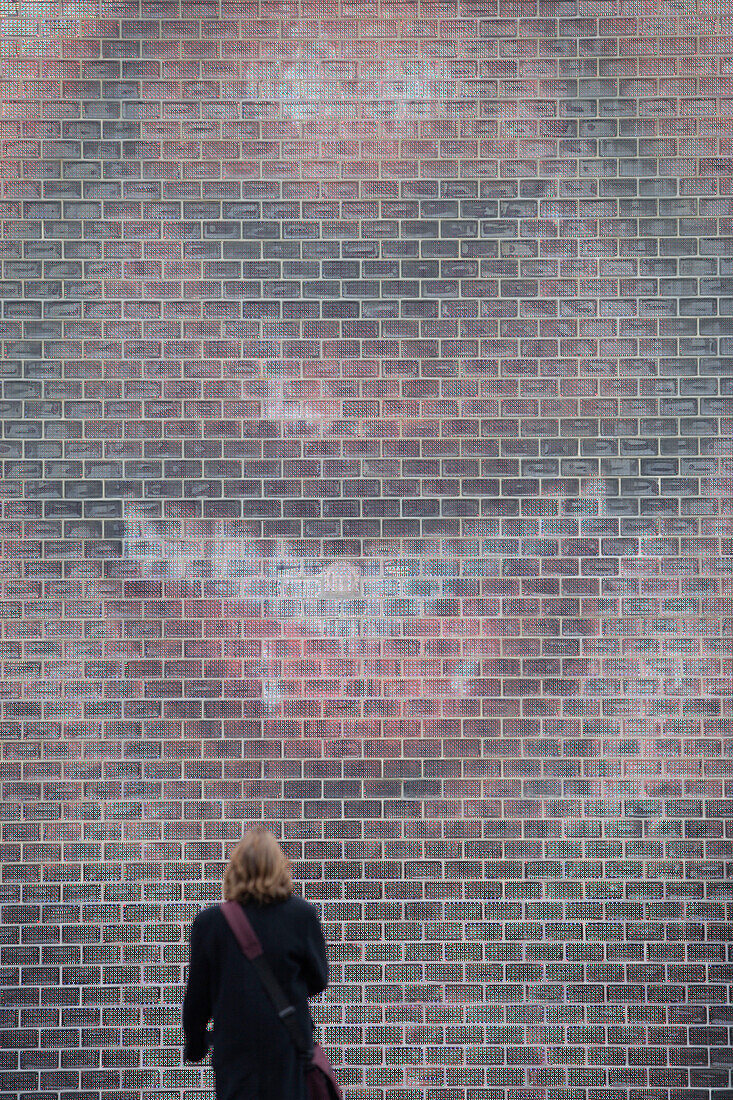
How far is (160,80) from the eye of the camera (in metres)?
5.70

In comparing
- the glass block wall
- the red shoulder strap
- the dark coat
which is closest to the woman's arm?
the dark coat

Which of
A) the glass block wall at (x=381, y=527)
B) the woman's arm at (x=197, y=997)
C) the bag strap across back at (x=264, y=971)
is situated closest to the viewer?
the bag strap across back at (x=264, y=971)

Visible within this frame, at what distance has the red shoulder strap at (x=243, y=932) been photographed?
3.57 meters

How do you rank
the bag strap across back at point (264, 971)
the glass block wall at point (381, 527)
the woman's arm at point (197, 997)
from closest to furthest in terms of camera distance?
the bag strap across back at point (264, 971), the woman's arm at point (197, 997), the glass block wall at point (381, 527)

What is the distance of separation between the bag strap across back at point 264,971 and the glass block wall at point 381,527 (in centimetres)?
186

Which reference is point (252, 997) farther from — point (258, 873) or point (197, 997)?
point (258, 873)

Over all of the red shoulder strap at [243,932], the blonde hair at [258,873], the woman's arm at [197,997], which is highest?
the blonde hair at [258,873]

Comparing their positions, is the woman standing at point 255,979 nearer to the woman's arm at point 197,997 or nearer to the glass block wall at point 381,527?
the woman's arm at point 197,997

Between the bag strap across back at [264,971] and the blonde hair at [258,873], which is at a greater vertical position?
the blonde hair at [258,873]

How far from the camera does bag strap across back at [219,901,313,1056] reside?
3.54 meters

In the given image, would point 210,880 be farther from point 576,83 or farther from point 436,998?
point 576,83

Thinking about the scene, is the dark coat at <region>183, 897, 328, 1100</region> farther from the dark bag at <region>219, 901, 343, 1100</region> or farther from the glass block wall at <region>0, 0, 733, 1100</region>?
the glass block wall at <region>0, 0, 733, 1100</region>

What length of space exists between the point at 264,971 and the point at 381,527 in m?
2.63

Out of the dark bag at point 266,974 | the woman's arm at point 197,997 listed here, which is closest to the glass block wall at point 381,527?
the woman's arm at point 197,997
